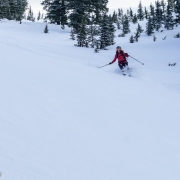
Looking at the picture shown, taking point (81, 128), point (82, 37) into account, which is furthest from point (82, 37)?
point (81, 128)

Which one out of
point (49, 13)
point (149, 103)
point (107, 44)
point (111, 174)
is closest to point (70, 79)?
point (149, 103)

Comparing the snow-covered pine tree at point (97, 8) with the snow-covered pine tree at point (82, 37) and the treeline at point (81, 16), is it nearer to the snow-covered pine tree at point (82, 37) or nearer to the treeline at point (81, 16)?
the treeline at point (81, 16)

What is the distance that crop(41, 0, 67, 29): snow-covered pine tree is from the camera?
28453 mm

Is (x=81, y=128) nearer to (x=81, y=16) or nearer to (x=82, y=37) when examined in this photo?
(x=82, y=37)

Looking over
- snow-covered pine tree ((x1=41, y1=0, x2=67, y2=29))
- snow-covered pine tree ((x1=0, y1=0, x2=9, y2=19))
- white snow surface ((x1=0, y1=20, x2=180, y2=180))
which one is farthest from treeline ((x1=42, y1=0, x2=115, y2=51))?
white snow surface ((x1=0, y1=20, x2=180, y2=180))

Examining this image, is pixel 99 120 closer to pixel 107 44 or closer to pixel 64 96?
pixel 64 96

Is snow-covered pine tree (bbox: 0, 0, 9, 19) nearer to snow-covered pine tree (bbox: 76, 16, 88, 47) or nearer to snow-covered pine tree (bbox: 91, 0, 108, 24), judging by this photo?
snow-covered pine tree (bbox: 91, 0, 108, 24)

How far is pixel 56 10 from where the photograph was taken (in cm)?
2872

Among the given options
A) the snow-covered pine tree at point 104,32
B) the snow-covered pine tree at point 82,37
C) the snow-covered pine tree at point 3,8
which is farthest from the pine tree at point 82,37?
the snow-covered pine tree at point 3,8

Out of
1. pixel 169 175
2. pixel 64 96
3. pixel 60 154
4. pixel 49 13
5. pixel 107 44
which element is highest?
pixel 49 13

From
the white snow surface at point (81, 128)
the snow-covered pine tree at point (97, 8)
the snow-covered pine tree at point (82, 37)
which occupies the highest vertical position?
the snow-covered pine tree at point (97, 8)

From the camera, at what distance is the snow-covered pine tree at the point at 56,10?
28.5 metres

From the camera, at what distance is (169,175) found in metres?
2.86

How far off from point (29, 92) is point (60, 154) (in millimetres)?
2358
